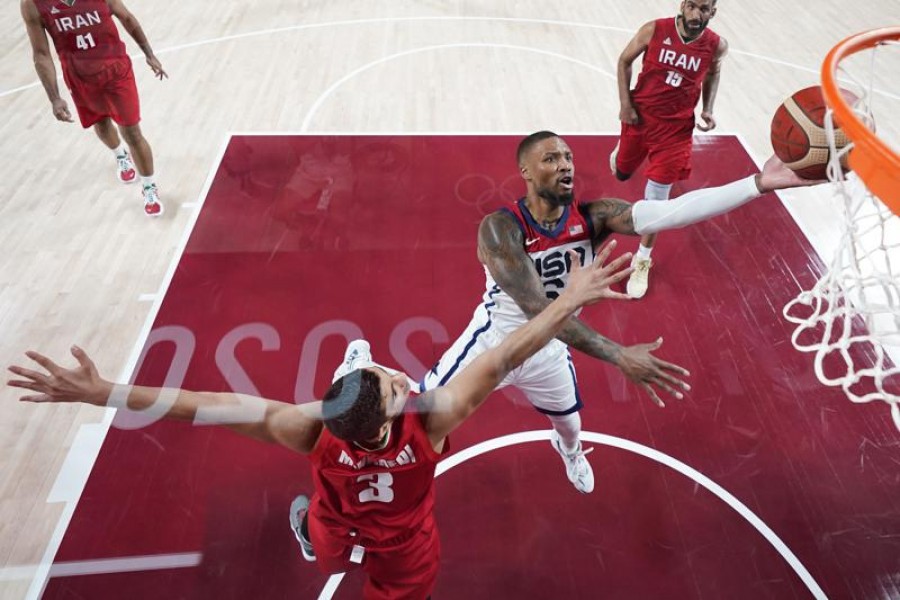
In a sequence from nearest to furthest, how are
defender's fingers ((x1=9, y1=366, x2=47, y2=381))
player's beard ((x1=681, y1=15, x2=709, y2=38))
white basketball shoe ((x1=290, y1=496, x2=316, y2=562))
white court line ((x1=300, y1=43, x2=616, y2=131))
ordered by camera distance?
defender's fingers ((x1=9, y1=366, x2=47, y2=381)) → white basketball shoe ((x1=290, y1=496, x2=316, y2=562)) → player's beard ((x1=681, y1=15, x2=709, y2=38)) → white court line ((x1=300, y1=43, x2=616, y2=131))

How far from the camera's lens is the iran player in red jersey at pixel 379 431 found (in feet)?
5.87

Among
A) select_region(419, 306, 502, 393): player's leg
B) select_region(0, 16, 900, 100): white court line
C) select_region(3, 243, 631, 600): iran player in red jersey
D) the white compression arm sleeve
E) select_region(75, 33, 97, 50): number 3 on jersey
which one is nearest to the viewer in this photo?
select_region(3, 243, 631, 600): iran player in red jersey

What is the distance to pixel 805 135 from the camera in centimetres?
230

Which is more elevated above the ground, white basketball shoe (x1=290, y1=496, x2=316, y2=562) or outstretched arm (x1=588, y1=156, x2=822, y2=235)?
outstretched arm (x1=588, y1=156, x2=822, y2=235)

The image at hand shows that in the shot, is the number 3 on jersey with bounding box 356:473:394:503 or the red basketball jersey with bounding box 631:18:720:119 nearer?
the number 3 on jersey with bounding box 356:473:394:503

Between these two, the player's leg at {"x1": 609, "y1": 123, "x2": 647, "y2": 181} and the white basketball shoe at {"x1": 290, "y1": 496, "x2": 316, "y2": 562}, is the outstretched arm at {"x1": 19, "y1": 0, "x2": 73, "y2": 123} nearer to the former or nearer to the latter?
the white basketball shoe at {"x1": 290, "y1": 496, "x2": 316, "y2": 562}

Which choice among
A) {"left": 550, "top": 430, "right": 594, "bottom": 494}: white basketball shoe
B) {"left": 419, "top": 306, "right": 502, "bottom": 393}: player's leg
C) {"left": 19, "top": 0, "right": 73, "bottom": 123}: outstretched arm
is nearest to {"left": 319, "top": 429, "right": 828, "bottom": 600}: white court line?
{"left": 550, "top": 430, "right": 594, "bottom": 494}: white basketball shoe

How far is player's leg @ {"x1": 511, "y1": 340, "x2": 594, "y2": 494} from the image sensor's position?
2.56m

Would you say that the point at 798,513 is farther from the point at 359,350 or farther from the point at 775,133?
the point at 359,350

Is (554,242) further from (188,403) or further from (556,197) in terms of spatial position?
(188,403)

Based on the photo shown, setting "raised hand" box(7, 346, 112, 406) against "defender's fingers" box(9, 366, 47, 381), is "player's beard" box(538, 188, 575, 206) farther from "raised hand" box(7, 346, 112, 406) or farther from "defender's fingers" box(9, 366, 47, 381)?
"defender's fingers" box(9, 366, 47, 381)

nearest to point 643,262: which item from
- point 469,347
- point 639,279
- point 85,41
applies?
point 639,279

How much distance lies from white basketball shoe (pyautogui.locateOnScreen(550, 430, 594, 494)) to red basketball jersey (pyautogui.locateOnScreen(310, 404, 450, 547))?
100 centimetres

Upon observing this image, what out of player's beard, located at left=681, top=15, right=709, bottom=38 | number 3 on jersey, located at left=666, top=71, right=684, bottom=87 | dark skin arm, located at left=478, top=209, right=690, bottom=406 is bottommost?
dark skin arm, located at left=478, top=209, right=690, bottom=406
